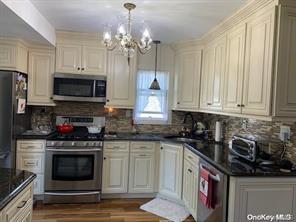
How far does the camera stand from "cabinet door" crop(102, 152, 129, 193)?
3828 mm

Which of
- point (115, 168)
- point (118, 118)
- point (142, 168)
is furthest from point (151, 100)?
point (115, 168)

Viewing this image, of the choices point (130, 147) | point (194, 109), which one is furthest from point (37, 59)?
point (194, 109)

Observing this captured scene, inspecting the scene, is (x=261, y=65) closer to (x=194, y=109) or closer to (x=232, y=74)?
(x=232, y=74)

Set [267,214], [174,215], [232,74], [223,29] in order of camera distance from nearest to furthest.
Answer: [267,214] < [232,74] < [223,29] < [174,215]

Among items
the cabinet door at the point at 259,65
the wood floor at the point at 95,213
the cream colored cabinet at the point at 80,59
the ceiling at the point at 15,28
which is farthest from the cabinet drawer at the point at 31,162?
the cabinet door at the point at 259,65

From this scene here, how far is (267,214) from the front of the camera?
7.36 feet

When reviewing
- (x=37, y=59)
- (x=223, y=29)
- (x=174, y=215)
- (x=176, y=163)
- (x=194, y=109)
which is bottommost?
(x=174, y=215)

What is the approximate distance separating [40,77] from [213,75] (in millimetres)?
2505

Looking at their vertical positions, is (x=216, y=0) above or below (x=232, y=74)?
above

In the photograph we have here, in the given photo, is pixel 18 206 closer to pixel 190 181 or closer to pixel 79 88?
pixel 190 181

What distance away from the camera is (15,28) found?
9.56 ft

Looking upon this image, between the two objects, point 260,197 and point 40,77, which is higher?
point 40,77

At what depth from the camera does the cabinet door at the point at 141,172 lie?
3895mm

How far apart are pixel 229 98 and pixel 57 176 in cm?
251
